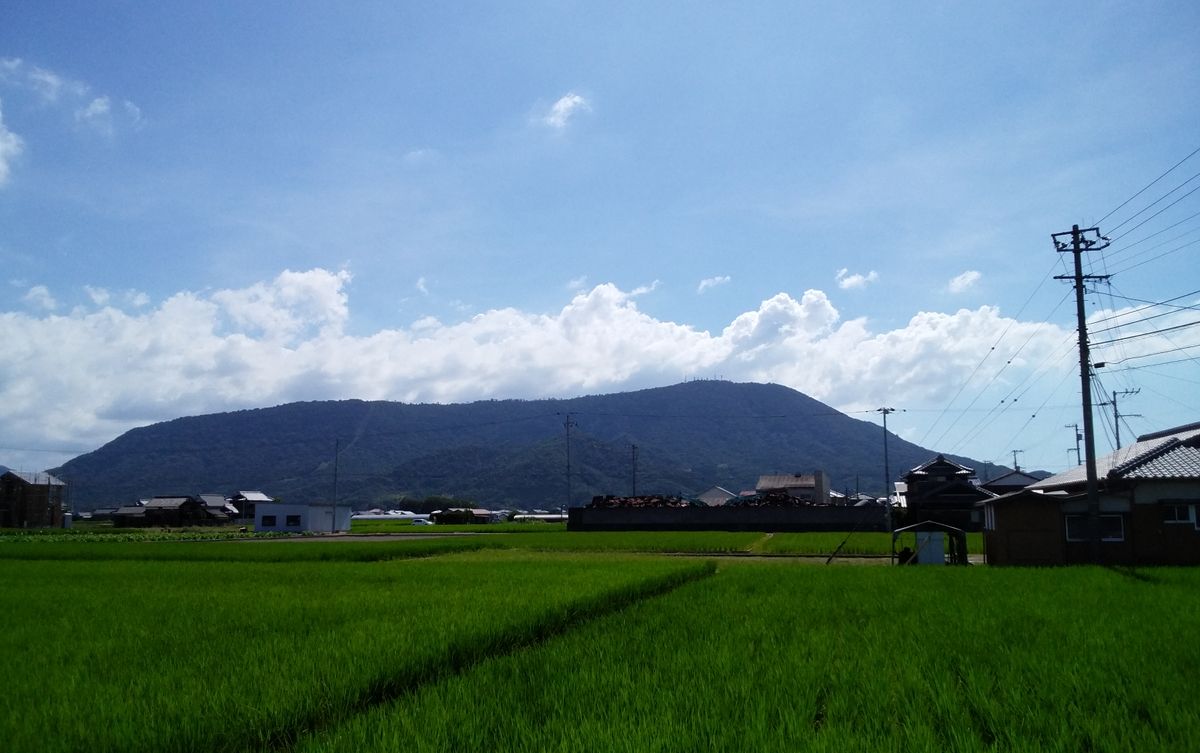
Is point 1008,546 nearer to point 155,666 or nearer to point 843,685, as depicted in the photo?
point 843,685

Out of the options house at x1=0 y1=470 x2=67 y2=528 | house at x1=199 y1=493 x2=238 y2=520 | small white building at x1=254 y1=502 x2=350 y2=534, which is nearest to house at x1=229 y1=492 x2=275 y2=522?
house at x1=199 y1=493 x2=238 y2=520

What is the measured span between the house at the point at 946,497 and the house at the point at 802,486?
3185 cm

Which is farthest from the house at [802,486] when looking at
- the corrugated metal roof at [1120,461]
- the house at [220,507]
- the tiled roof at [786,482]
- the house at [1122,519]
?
the house at [220,507]

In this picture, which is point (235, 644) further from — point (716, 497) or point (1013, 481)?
point (716, 497)

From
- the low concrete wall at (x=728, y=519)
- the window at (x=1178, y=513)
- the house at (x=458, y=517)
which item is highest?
the window at (x=1178, y=513)

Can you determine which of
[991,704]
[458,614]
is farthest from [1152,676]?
[458,614]

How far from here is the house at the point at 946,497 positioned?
6156 cm

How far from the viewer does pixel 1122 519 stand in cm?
2669

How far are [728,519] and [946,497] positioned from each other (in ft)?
62.4

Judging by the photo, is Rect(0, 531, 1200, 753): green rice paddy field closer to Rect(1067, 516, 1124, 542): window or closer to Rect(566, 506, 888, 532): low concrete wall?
Rect(1067, 516, 1124, 542): window

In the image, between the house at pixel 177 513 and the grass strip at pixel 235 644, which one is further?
the house at pixel 177 513

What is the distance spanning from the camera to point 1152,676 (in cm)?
727

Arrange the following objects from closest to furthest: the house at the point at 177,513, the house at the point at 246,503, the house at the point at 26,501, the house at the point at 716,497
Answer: the house at the point at 26,501 < the house at the point at 177,513 < the house at the point at 246,503 < the house at the point at 716,497

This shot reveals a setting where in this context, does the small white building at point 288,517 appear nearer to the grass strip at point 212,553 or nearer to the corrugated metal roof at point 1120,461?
the grass strip at point 212,553
